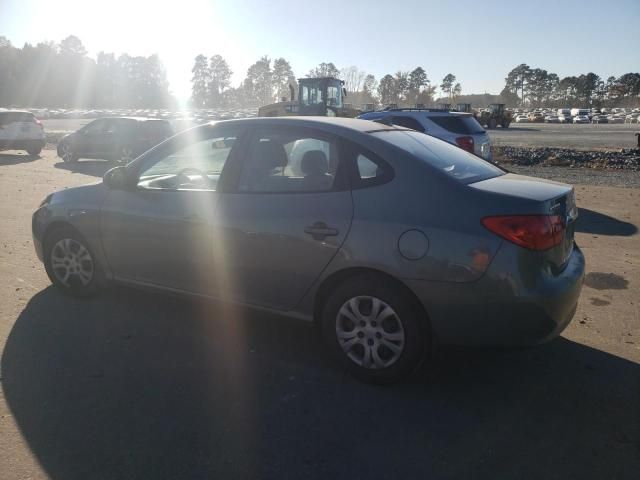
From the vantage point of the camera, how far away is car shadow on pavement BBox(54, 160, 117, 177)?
15.4m

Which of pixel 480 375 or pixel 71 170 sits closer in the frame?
pixel 480 375

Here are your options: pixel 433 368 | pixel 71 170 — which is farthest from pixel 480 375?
pixel 71 170

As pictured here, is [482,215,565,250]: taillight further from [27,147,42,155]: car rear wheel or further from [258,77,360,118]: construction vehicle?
[27,147,42,155]: car rear wheel

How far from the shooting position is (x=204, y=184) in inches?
170

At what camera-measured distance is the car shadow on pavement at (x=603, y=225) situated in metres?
7.82

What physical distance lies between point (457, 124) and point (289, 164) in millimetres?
7029

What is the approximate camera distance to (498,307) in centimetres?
310

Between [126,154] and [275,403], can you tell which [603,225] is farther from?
[126,154]

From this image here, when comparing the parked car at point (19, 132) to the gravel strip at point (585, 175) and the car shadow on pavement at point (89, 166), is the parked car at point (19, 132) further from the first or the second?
the gravel strip at point (585, 175)

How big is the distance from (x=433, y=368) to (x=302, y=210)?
1.43 meters

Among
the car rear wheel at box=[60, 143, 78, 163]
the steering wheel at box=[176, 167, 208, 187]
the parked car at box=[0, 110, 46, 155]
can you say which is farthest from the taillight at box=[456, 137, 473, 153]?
the parked car at box=[0, 110, 46, 155]

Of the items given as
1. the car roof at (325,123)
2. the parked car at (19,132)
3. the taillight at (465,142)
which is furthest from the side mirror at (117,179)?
the parked car at (19,132)

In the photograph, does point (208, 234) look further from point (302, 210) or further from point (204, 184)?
point (302, 210)

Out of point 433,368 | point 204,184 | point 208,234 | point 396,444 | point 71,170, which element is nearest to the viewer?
point 396,444
